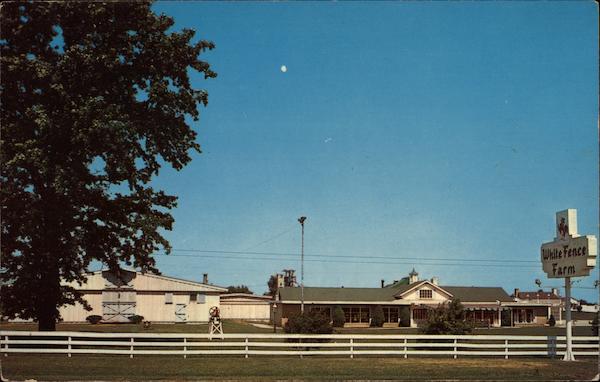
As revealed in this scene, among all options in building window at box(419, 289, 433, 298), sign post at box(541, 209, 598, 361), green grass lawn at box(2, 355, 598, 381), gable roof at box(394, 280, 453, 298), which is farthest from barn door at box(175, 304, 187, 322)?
sign post at box(541, 209, 598, 361)

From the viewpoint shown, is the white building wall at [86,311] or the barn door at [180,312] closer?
the white building wall at [86,311]

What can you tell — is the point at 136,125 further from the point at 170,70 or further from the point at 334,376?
the point at 334,376

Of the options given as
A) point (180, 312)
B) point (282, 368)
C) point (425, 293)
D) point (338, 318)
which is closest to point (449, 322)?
point (282, 368)

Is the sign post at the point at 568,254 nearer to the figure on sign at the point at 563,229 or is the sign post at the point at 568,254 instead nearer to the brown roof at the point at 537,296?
the figure on sign at the point at 563,229

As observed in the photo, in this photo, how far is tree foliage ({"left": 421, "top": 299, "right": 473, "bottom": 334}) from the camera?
29.7 meters

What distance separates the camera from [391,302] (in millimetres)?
65688

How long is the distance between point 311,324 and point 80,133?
41.8 ft

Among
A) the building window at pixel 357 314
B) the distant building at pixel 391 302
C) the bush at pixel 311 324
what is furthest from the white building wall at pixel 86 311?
the bush at pixel 311 324

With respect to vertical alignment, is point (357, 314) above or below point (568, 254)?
below

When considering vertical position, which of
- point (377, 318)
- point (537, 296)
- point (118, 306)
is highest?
point (118, 306)

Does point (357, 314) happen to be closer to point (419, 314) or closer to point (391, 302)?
point (391, 302)

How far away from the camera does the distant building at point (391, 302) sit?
64750 mm

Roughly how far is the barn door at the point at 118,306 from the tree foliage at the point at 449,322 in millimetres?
36115

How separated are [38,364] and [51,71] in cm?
1080
